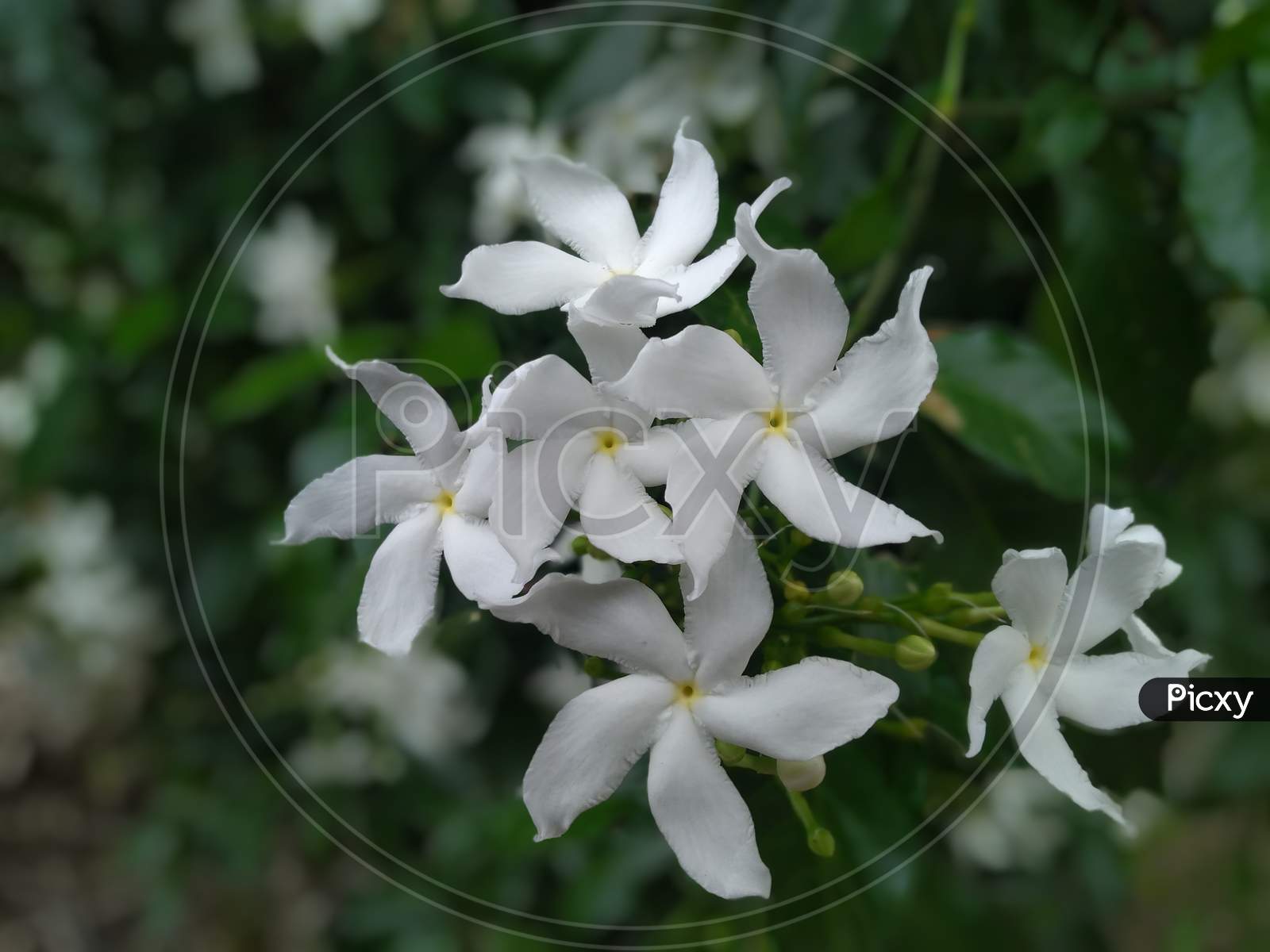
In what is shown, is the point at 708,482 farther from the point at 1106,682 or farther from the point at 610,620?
the point at 1106,682

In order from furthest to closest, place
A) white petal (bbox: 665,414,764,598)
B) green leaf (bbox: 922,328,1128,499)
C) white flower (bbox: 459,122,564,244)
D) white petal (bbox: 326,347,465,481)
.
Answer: white flower (bbox: 459,122,564,244) → green leaf (bbox: 922,328,1128,499) → white petal (bbox: 326,347,465,481) → white petal (bbox: 665,414,764,598)

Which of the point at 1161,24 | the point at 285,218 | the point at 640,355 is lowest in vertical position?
the point at 640,355

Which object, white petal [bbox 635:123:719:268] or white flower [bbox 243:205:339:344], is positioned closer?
white petal [bbox 635:123:719:268]

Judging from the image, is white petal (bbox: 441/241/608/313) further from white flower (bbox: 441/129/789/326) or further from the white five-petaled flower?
the white five-petaled flower

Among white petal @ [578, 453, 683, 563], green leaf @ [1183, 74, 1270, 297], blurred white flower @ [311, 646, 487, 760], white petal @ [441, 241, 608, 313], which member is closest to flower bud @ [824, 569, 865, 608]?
white petal @ [578, 453, 683, 563]

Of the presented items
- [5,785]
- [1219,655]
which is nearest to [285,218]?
[1219,655]

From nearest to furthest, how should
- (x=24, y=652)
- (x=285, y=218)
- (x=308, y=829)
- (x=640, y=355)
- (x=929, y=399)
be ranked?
(x=640, y=355), (x=929, y=399), (x=285, y=218), (x=308, y=829), (x=24, y=652)

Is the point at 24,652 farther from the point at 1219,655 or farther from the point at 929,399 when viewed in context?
the point at 1219,655
